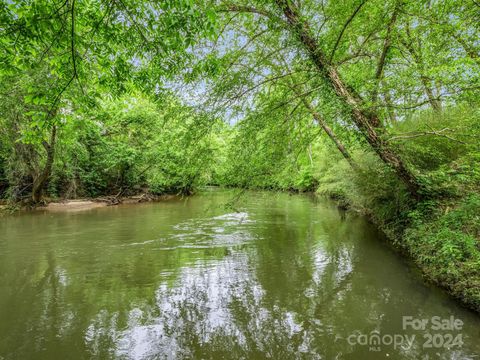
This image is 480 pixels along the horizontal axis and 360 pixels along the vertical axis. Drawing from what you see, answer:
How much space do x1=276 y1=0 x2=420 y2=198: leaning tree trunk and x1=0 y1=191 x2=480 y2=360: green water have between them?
7.49 ft

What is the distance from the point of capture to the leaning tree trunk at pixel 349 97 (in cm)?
551

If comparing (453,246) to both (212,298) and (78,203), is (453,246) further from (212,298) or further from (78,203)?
(78,203)

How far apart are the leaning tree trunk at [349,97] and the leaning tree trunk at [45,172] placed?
1108 centimetres

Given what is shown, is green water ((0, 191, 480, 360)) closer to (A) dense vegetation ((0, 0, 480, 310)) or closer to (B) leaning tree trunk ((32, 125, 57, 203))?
(A) dense vegetation ((0, 0, 480, 310))

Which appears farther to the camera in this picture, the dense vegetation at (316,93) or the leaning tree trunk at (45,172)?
the leaning tree trunk at (45,172)

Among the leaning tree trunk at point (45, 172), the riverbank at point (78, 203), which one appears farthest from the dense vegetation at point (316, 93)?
the riverbank at point (78, 203)

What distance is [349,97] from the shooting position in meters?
5.85

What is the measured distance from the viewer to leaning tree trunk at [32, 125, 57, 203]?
12.3 m

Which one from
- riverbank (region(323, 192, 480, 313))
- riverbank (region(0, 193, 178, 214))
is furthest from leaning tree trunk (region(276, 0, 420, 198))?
riverbank (region(0, 193, 178, 214))

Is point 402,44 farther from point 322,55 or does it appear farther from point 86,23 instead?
point 86,23

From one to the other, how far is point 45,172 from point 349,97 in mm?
14024

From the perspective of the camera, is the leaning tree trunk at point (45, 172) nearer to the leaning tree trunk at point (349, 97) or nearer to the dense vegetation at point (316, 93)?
the dense vegetation at point (316, 93)

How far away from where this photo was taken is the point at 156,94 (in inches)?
216

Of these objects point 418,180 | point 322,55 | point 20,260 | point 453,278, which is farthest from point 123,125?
point 453,278
